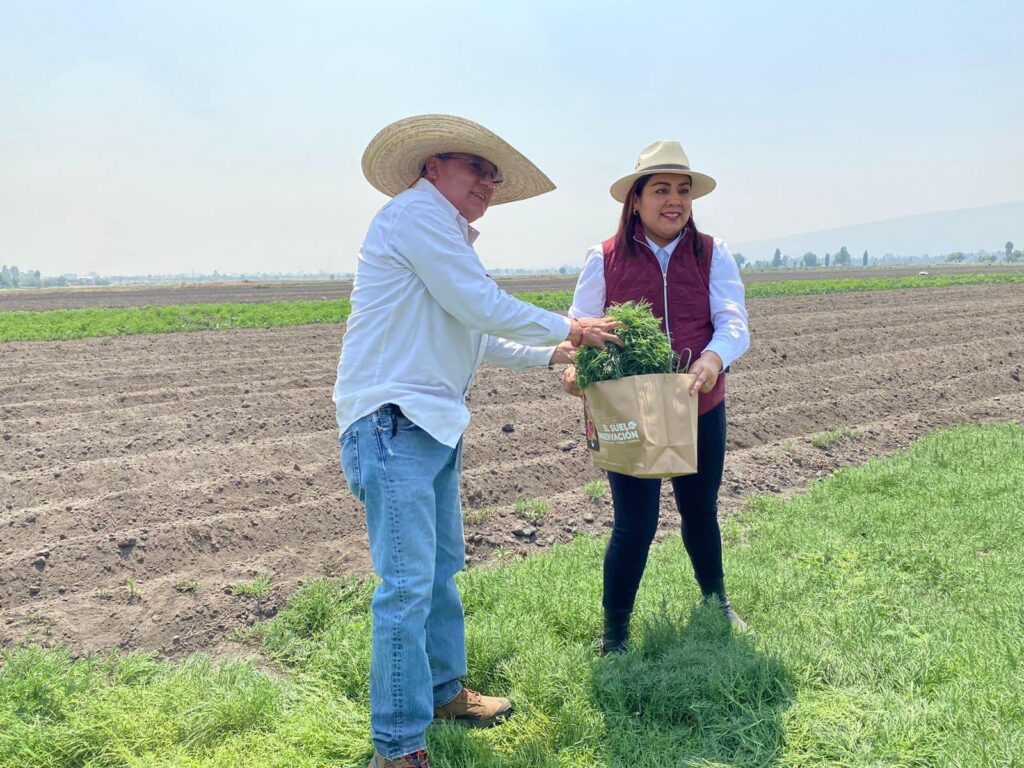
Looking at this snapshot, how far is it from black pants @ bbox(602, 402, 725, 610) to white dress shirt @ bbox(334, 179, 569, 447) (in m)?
0.93

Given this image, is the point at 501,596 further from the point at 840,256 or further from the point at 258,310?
the point at 840,256

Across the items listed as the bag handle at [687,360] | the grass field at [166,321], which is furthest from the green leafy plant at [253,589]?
the grass field at [166,321]

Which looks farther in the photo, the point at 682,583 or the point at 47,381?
the point at 47,381

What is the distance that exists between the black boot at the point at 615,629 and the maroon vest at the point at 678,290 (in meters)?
0.96

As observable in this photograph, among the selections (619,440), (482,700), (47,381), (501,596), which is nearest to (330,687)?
(482,700)

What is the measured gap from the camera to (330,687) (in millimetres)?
3133

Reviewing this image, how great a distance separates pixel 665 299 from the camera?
3174 mm

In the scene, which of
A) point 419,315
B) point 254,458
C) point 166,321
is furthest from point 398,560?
point 166,321

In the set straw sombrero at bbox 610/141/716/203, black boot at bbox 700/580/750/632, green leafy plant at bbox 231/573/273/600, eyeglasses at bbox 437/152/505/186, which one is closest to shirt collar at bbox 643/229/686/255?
straw sombrero at bbox 610/141/716/203

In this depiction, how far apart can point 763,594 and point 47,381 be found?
9435 mm

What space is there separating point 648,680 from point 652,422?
1001 mm

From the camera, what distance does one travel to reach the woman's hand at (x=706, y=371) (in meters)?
2.89

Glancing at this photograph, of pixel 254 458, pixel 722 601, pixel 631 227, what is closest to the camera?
pixel 631 227

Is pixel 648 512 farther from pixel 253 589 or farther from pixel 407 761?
pixel 253 589
